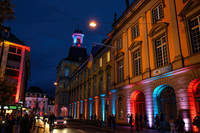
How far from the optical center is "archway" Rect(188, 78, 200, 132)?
43.4 ft

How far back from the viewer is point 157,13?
18.4 m

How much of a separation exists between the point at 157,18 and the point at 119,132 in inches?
483

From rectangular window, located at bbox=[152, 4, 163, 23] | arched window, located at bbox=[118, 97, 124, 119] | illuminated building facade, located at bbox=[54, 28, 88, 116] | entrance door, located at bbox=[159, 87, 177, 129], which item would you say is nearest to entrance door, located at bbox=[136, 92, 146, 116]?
arched window, located at bbox=[118, 97, 124, 119]

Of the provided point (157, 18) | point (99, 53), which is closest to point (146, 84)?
point (157, 18)

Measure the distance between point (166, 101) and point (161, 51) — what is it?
4.99m

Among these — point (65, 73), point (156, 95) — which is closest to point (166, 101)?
point (156, 95)

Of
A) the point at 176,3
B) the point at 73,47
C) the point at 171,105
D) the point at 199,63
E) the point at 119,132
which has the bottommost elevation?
the point at 119,132

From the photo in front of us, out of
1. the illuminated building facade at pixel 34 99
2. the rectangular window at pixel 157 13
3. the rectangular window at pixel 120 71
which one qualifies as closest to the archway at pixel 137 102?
the rectangular window at pixel 120 71

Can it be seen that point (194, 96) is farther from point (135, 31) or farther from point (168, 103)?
point (135, 31)

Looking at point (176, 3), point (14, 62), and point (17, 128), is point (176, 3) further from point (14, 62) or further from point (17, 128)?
point (14, 62)

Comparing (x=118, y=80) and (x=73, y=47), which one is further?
(x=73, y=47)

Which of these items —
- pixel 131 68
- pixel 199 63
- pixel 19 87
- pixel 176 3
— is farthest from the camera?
pixel 19 87

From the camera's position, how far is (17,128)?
14.0 meters

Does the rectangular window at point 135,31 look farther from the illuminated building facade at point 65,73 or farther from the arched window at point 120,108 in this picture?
the illuminated building facade at point 65,73
